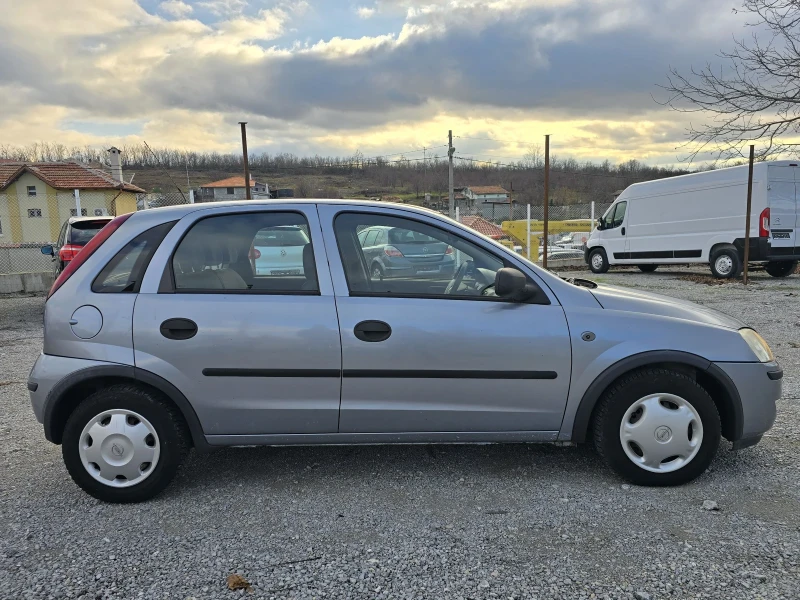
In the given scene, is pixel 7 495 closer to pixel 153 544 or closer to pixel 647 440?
pixel 153 544

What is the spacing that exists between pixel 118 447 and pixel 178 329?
2.34 feet

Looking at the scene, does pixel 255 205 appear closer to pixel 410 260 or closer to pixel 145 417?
pixel 410 260

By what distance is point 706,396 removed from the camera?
120 inches

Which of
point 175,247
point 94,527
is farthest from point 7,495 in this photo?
point 175,247

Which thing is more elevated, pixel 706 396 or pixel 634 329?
pixel 634 329

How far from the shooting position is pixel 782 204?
1218 cm

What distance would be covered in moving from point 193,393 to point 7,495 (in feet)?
4.19

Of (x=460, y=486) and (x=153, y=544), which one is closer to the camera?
(x=153, y=544)

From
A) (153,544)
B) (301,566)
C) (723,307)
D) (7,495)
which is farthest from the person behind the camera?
(723,307)

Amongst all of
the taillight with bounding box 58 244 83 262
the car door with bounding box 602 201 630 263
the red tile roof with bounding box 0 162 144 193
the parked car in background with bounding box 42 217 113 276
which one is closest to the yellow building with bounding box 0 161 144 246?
the red tile roof with bounding box 0 162 144 193

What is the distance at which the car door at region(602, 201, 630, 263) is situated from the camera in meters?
15.2

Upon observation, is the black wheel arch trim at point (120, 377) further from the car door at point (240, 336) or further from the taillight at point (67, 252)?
the taillight at point (67, 252)

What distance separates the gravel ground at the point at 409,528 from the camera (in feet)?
7.63

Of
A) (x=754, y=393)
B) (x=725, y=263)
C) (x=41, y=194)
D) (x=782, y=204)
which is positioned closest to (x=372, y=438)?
(x=754, y=393)
